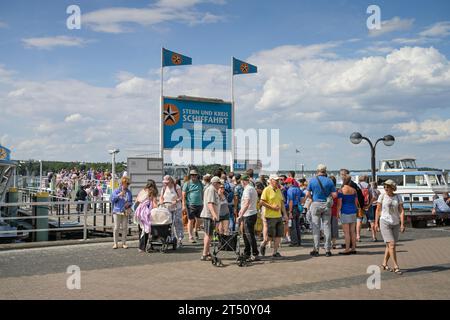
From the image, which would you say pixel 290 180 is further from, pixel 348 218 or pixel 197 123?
pixel 197 123

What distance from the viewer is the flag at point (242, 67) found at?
20.1 meters

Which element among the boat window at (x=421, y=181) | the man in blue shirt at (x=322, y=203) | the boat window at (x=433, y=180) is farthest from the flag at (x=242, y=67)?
the boat window at (x=433, y=180)

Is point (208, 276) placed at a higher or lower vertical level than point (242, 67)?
lower

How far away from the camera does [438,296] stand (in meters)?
7.37

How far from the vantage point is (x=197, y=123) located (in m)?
17.7

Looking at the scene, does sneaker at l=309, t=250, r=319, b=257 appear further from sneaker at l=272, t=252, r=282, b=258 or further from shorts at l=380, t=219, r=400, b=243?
shorts at l=380, t=219, r=400, b=243

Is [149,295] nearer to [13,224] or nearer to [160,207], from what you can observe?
[160,207]

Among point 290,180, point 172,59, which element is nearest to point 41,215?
point 172,59

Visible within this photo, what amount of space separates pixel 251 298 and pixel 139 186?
341 inches

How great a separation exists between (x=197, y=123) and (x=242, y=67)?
408 cm

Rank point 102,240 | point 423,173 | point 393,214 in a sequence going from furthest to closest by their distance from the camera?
point 423,173, point 102,240, point 393,214

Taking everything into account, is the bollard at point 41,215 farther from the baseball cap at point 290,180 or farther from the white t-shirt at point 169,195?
the baseball cap at point 290,180
